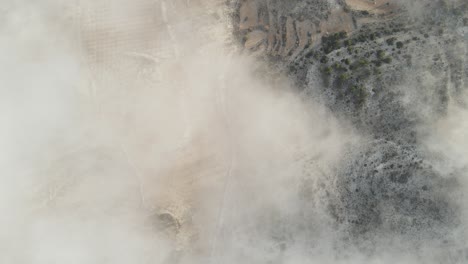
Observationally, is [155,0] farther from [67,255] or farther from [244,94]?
[67,255]

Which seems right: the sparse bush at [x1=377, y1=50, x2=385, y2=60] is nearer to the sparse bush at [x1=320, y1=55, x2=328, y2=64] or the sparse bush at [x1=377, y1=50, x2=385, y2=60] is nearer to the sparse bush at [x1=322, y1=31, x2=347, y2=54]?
the sparse bush at [x1=322, y1=31, x2=347, y2=54]

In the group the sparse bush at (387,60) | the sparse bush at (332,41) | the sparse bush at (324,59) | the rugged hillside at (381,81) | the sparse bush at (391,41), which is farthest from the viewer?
the sparse bush at (332,41)

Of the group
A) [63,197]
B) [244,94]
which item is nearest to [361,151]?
[244,94]

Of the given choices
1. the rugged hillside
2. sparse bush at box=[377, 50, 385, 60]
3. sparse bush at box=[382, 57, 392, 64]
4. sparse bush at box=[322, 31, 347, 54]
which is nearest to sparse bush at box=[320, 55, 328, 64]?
the rugged hillside

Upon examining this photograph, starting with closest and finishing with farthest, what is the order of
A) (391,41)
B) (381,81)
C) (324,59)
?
(381,81), (391,41), (324,59)

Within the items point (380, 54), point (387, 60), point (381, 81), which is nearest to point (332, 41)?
point (380, 54)

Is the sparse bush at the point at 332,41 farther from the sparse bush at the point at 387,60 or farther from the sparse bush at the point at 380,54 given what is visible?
the sparse bush at the point at 387,60

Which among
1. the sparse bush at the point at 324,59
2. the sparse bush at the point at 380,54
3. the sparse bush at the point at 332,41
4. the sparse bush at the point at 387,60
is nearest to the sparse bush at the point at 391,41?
the sparse bush at the point at 380,54

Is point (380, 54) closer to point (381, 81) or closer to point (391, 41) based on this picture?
point (391, 41)
